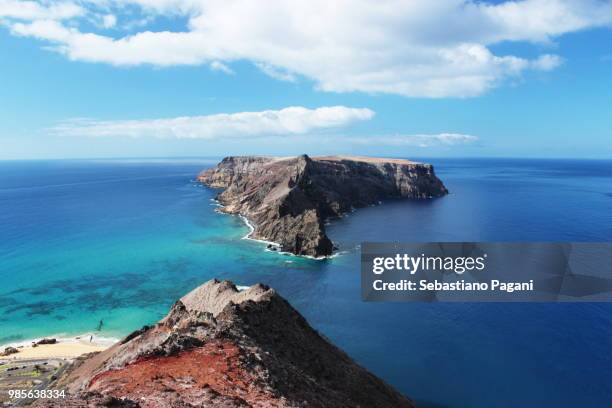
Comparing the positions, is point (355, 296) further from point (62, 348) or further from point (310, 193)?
point (310, 193)

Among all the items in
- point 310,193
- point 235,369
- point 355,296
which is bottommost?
point 355,296

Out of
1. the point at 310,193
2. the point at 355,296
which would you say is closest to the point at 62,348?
the point at 355,296

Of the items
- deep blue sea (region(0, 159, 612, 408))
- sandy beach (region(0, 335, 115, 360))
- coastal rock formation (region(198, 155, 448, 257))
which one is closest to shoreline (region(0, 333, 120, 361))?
sandy beach (region(0, 335, 115, 360))

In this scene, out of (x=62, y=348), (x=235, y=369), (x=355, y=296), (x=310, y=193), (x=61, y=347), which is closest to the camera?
(x=235, y=369)

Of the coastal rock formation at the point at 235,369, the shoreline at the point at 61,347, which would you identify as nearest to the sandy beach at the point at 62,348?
the shoreline at the point at 61,347

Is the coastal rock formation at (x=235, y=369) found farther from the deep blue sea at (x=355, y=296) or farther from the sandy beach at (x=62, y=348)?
the deep blue sea at (x=355, y=296)
